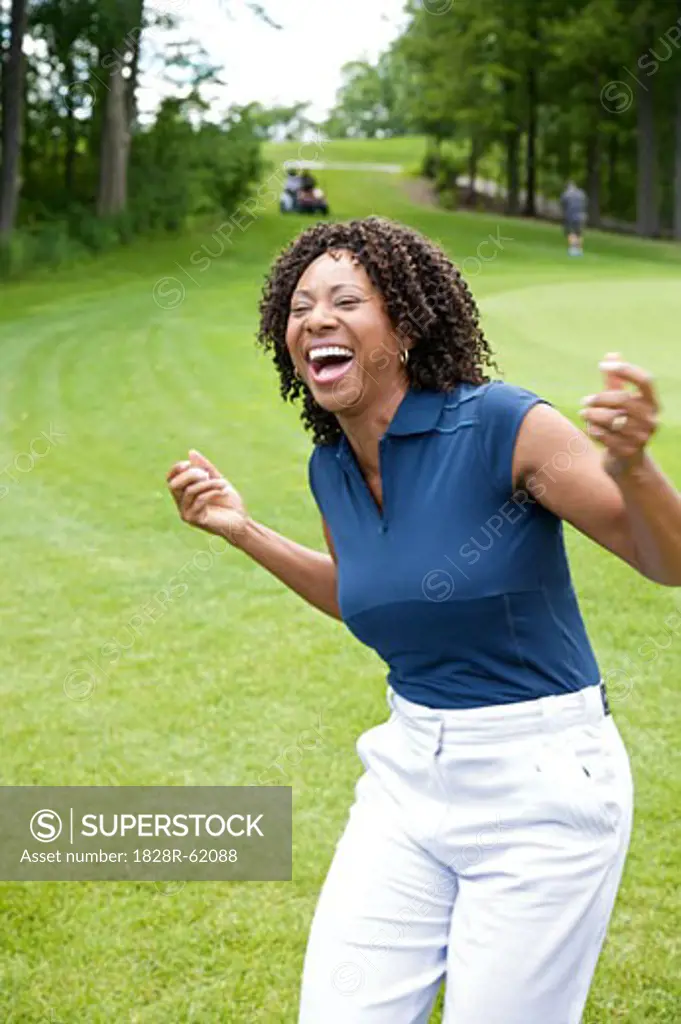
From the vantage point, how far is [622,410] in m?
2.20

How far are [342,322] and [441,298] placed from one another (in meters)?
0.28

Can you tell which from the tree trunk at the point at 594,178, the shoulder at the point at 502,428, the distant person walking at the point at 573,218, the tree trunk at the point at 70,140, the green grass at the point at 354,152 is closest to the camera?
the shoulder at the point at 502,428

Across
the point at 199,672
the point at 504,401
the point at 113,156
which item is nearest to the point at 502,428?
the point at 504,401

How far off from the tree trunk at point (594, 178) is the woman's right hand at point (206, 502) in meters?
44.7

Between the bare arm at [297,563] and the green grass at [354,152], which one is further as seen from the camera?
the green grass at [354,152]

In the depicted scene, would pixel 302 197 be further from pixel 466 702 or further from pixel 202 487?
pixel 466 702

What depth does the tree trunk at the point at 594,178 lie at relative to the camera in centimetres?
4666

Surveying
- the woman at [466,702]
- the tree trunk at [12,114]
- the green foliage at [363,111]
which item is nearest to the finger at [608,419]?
the woman at [466,702]

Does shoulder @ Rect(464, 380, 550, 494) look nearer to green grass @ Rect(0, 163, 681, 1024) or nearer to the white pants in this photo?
the white pants

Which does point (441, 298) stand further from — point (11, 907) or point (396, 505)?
point (11, 907)

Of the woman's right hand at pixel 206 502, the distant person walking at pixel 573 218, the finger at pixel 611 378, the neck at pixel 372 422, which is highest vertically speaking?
the distant person walking at pixel 573 218

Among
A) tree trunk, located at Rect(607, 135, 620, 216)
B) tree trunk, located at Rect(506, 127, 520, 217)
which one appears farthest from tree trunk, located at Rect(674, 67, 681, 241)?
tree trunk, located at Rect(607, 135, 620, 216)

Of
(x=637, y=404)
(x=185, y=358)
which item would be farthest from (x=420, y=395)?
(x=185, y=358)

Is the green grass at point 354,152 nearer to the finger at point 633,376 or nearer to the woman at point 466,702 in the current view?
the woman at point 466,702
